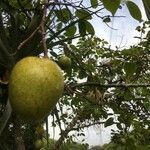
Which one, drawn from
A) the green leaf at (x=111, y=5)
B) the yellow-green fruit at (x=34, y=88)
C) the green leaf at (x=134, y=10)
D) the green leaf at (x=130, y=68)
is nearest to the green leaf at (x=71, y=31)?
the green leaf at (x=130, y=68)

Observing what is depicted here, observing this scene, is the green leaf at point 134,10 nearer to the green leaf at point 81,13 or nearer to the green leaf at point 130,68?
the green leaf at point 81,13

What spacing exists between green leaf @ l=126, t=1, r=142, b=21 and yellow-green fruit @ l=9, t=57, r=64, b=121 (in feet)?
1.27

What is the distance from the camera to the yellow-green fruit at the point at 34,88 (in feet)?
3.74

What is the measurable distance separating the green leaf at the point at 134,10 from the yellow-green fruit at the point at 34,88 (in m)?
0.39

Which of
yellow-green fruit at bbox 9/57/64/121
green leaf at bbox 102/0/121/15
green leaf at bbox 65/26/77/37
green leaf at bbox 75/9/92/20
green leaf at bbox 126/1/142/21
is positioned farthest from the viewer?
green leaf at bbox 65/26/77/37

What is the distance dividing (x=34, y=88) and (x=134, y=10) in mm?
487

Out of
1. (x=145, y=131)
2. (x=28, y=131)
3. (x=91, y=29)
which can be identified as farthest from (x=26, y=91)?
(x=145, y=131)

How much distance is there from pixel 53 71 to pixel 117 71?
9.20 feet

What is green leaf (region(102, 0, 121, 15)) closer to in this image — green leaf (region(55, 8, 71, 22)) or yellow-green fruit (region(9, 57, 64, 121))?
yellow-green fruit (region(9, 57, 64, 121))

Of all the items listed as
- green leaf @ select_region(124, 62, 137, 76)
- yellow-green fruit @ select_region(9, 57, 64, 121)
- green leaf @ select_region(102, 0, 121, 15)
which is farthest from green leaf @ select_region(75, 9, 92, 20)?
yellow-green fruit @ select_region(9, 57, 64, 121)

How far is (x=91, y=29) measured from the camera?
2.04 metres

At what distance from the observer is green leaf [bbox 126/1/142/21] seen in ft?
4.75

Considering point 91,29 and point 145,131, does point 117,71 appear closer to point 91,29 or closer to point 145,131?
point 145,131

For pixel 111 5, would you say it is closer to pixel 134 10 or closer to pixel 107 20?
pixel 134 10
